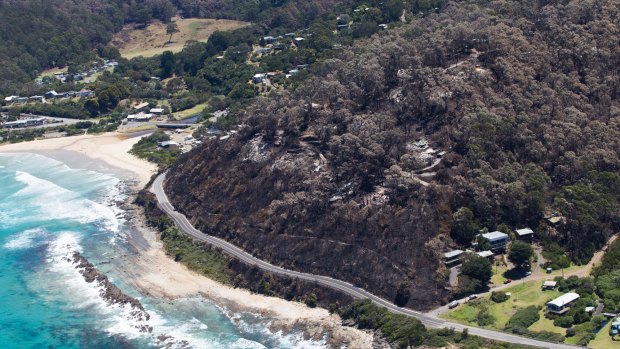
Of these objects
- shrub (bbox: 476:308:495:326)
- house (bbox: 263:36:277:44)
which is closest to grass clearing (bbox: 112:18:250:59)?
house (bbox: 263:36:277:44)

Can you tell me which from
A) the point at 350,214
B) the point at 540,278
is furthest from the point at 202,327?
the point at 540,278

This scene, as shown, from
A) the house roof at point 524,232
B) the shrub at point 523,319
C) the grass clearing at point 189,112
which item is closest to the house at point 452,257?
the house roof at point 524,232

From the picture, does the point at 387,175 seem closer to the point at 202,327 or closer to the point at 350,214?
the point at 350,214

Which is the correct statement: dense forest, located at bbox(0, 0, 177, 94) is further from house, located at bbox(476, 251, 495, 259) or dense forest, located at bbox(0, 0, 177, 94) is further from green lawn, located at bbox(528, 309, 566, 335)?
green lawn, located at bbox(528, 309, 566, 335)

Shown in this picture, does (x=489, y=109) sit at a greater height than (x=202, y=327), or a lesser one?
greater

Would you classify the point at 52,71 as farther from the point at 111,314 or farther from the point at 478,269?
the point at 478,269

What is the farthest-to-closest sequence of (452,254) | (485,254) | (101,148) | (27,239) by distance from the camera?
(101,148) < (27,239) < (485,254) < (452,254)

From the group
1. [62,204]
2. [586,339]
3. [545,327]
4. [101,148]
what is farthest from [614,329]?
[101,148]
